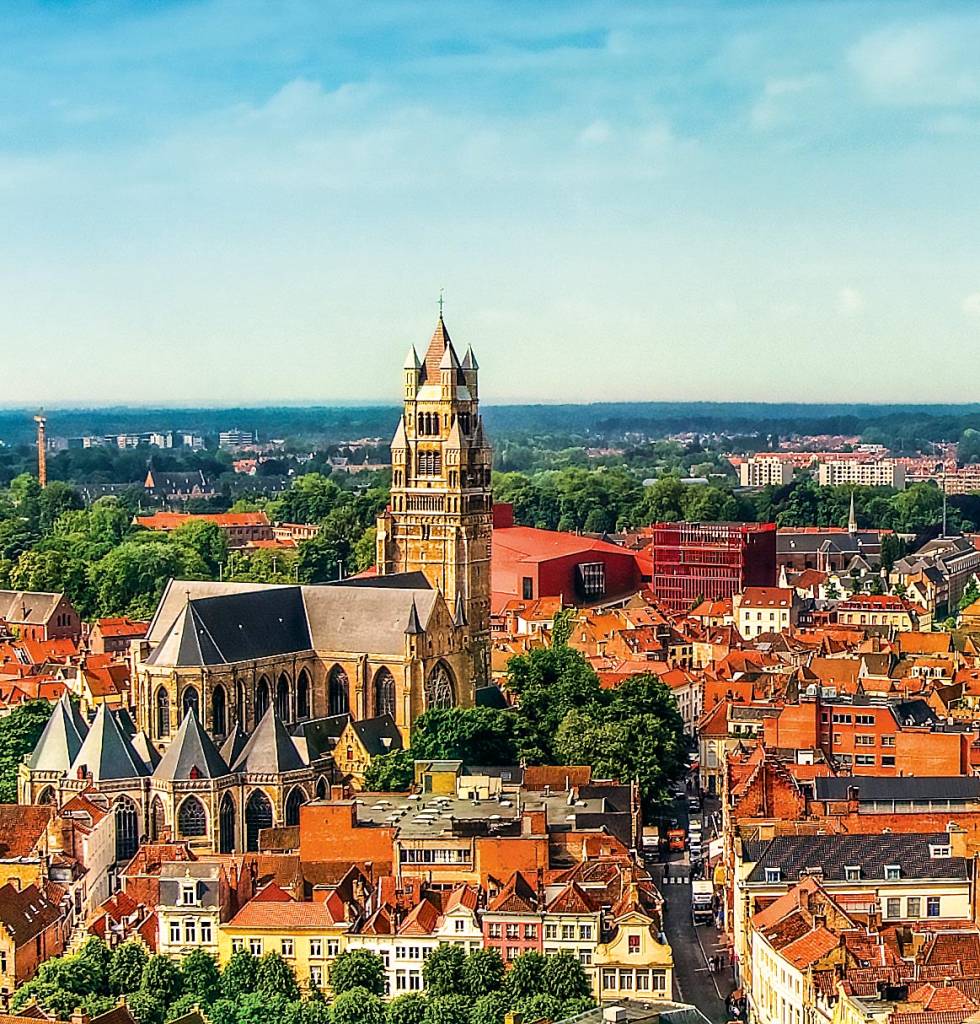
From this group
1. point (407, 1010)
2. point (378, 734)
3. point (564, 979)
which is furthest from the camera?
point (378, 734)

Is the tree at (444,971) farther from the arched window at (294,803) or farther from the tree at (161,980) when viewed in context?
the arched window at (294,803)

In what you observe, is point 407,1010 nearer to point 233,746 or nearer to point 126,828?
point 126,828

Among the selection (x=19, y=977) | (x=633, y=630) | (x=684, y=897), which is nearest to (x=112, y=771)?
(x=19, y=977)

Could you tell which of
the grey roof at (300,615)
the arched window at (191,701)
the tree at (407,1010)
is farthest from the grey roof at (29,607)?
the tree at (407,1010)

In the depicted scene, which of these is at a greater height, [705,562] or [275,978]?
[705,562]

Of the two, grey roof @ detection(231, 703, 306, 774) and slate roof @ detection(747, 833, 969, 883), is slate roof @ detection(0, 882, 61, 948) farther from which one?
slate roof @ detection(747, 833, 969, 883)

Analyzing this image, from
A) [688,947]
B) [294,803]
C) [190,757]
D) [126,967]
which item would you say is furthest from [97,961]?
[294,803]
